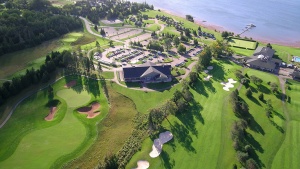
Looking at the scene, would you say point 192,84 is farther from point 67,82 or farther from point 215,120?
point 67,82

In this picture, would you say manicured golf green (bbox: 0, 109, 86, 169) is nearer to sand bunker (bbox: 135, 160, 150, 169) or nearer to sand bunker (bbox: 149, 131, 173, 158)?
sand bunker (bbox: 135, 160, 150, 169)

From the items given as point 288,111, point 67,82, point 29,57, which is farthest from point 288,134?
point 29,57

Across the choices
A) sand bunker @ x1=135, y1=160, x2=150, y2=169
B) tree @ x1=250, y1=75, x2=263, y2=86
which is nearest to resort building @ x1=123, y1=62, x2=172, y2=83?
tree @ x1=250, y1=75, x2=263, y2=86

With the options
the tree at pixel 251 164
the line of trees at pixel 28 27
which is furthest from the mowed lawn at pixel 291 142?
the line of trees at pixel 28 27

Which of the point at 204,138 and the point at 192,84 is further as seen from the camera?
the point at 192,84

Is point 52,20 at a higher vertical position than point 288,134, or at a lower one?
higher

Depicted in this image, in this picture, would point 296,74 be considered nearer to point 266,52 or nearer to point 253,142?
point 266,52

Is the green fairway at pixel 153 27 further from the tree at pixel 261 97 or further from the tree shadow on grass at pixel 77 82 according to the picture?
the tree at pixel 261 97
